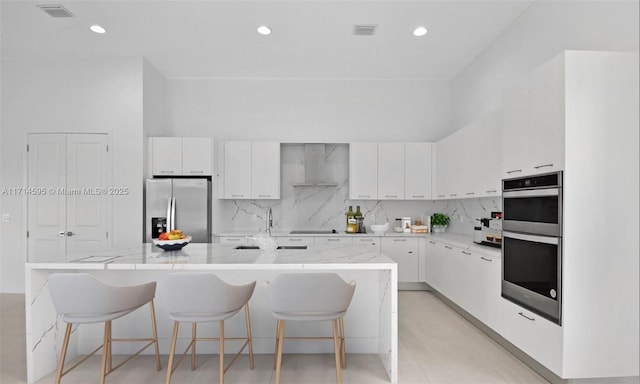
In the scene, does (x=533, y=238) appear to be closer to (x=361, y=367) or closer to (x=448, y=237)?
(x=361, y=367)

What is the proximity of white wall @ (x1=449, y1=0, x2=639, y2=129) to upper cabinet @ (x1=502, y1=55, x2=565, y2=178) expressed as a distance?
0.63 m

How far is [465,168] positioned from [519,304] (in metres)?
1.89

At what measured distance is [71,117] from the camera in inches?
184

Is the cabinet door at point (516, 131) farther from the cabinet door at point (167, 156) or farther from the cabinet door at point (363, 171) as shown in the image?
the cabinet door at point (167, 156)

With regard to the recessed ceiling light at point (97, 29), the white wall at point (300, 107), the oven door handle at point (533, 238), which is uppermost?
the recessed ceiling light at point (97, 29)

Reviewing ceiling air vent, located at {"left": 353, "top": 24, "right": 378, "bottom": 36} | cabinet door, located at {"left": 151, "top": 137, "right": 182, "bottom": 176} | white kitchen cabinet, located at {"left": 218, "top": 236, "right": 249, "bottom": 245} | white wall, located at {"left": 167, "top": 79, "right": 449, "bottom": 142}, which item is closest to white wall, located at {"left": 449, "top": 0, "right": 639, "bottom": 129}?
white wall, located at {"left": 167, "top": 79, "right": 449, "bottom": 142}

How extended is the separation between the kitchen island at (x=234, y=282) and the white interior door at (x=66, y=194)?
2104mm

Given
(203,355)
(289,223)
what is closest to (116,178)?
(289,223)

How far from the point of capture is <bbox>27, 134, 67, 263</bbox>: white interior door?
465 centimetres

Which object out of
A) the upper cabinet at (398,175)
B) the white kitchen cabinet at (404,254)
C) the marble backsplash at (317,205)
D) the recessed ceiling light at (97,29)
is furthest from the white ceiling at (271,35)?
the white kitchen cabinet at (404,254)

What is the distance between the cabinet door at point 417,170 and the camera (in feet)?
16.8

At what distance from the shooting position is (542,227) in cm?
231

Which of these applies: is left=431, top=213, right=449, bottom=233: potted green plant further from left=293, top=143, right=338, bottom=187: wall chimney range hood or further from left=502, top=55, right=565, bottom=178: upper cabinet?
left=502, top=55, right=565, bottom=178: upper cabinet

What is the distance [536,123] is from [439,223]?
2.88 metres
